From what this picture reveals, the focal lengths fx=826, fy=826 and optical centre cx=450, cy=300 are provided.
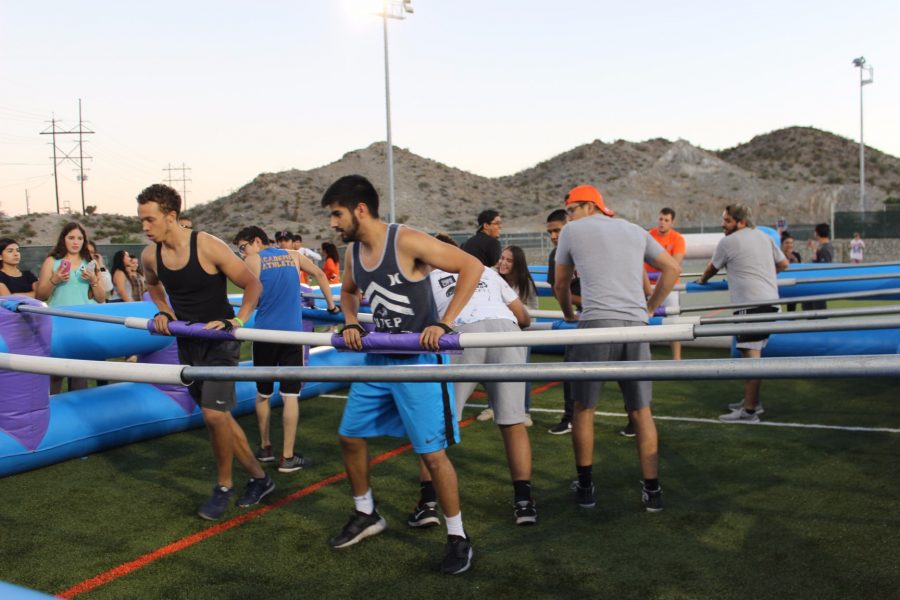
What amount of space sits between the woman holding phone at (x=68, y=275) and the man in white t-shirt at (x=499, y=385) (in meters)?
4.29

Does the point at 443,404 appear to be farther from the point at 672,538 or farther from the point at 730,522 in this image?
the point at 730,522

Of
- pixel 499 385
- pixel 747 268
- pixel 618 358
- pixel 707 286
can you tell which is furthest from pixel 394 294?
pixel 707 286

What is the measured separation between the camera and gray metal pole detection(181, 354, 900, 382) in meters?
1.83

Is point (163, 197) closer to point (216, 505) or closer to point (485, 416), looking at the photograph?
point (216, 505)

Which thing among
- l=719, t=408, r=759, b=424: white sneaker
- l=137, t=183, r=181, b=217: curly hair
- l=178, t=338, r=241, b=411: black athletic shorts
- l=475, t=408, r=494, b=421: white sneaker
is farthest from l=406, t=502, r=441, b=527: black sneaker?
l=719, t=408, r=759, b=424: white sneaker

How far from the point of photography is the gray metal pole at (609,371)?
183 cm

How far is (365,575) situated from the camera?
422 centimetres

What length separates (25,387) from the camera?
6082 millimetres

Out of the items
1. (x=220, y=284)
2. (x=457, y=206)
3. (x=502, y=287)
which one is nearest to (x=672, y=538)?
(x=502, y=287)

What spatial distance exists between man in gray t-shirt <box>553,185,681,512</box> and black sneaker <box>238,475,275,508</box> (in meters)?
2.08

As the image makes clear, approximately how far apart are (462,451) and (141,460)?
260cm

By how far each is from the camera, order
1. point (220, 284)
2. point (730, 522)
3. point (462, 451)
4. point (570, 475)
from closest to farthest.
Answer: point (730, 522), point (220, 284), point (570, 475), point (462, 451)

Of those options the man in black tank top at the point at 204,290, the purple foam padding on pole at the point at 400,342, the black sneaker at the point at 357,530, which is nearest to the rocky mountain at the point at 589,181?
the man in black tank top at the point at 204,290

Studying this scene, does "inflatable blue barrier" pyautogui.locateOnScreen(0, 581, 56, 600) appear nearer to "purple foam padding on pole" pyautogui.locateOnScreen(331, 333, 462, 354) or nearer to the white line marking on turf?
"purple foam padding on pole" pyautogui.locateOnScreen(331, 333, 462, 354)
